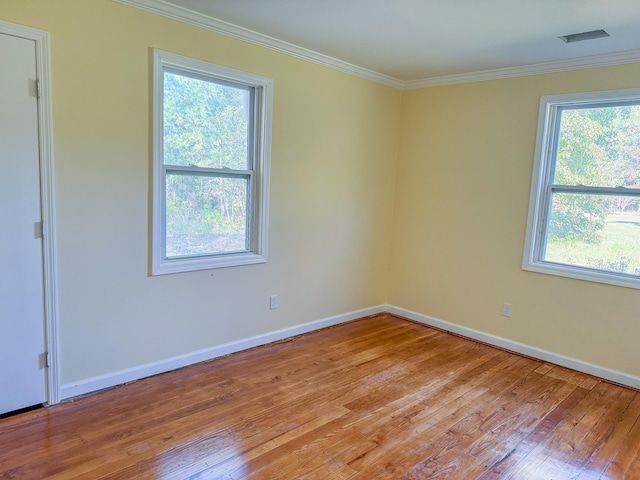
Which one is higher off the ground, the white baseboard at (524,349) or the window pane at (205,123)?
the window pane at (205,123)

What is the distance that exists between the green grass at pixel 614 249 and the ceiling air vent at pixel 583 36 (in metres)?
1.34

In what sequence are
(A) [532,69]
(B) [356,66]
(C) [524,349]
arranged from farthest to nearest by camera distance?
1. (B) [356,66]
2. (C) [524,349]
3. (A) [532,69]

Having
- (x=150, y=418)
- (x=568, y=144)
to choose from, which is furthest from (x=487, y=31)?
(x=150, y=418)

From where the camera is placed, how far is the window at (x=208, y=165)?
2.93 m

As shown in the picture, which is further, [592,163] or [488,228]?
[488,228]

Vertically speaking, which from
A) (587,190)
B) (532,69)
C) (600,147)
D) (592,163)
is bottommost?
(587,190)

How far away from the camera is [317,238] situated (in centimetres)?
399

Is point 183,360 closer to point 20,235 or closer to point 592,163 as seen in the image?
point 20,235

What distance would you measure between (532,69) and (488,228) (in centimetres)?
140

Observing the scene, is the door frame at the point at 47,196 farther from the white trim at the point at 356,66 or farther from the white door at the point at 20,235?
the white trim at the point at 356,66

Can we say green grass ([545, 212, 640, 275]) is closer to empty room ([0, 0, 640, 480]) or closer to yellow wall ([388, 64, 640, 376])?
empty room ([0, 0, 640, 480])

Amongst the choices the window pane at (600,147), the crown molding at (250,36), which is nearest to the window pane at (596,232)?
the window pane at (600,147)

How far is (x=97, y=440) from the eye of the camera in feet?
7.39

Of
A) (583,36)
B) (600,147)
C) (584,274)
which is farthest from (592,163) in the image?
(583,36)
